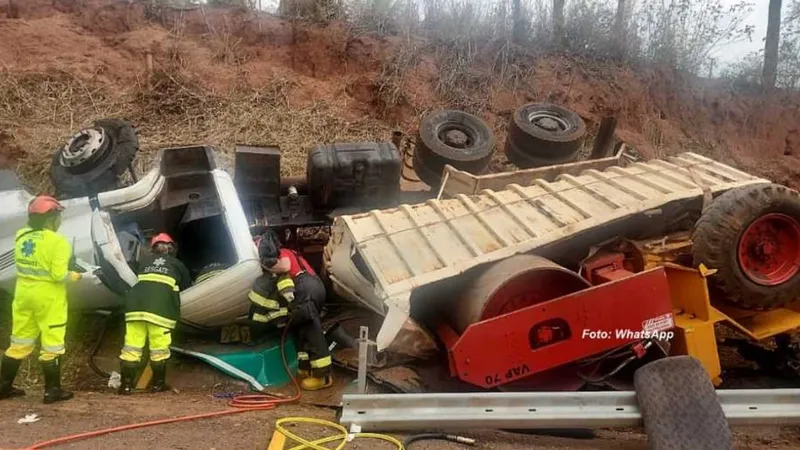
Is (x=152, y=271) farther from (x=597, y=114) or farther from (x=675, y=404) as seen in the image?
(x=597, y=114)

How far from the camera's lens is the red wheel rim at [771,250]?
4.98 meters

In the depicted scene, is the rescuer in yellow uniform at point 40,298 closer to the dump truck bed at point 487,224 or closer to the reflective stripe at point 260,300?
the reflective stripe at point 260,300

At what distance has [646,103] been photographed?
12383 mm

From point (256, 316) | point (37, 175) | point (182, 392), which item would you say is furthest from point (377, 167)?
point (37, 175)

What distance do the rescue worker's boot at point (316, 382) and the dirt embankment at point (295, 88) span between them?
442 centimetres

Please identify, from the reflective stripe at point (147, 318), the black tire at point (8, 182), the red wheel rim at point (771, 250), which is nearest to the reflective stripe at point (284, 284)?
the reflective stripe at point (147, 318)

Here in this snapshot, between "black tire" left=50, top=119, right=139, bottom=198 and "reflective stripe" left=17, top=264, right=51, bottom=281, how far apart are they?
6.84ft

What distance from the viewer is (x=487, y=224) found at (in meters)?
5.07

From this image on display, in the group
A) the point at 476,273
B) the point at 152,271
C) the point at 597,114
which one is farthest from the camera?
the point at 597,114

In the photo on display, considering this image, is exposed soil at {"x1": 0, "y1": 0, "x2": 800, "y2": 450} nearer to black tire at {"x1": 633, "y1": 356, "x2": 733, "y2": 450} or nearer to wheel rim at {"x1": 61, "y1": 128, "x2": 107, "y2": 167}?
wheel rim at {"x1": 61, "y1": 128, "x2": 107, "y2": 167}

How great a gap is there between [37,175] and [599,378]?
23.4ft

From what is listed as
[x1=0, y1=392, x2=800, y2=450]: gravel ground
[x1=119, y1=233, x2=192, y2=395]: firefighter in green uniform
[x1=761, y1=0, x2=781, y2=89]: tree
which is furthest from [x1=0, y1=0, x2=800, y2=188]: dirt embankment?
[x1=0, y1=392, x2=800, y2=450]: gravel ground

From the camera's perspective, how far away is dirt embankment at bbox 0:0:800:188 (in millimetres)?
9992

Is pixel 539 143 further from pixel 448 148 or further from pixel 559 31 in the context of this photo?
pixel 559 31
